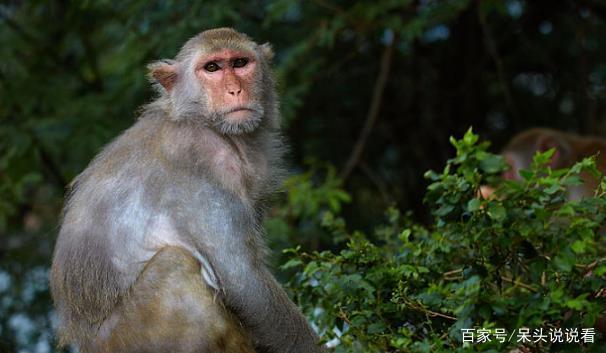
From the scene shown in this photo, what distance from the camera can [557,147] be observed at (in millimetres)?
9609

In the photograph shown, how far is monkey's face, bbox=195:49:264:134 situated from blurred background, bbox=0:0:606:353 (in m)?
2.74

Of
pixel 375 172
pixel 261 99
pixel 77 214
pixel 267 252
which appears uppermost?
pixel 261 99

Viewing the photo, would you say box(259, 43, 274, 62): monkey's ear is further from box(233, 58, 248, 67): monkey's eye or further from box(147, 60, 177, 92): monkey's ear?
box(147, 60, 177, 92): monkey's ear

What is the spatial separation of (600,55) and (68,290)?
715 cm

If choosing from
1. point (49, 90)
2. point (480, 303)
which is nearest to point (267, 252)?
point (480, 303)

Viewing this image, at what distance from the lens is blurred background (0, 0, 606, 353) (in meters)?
8.59

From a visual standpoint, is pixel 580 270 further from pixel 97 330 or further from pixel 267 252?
pixel 97 330

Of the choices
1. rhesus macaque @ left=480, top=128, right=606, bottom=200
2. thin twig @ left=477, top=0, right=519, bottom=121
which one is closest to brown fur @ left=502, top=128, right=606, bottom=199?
rhesus macaque @ left=480, top=128, right=606, bottom=200

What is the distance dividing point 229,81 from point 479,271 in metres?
1.94

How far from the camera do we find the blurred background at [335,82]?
338 inches

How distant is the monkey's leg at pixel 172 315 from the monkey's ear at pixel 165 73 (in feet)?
4.03

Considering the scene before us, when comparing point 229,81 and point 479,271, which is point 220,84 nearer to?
point 229,81

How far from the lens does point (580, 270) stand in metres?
4.00

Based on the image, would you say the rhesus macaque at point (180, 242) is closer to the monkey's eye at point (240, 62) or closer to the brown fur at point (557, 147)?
the monkey's eye at point (240, 62)
